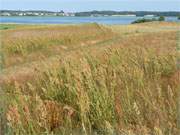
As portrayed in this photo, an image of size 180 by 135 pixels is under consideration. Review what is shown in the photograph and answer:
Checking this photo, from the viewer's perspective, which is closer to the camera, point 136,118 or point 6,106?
point 136,118

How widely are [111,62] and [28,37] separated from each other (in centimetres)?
1672

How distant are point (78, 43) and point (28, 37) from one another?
8.72ft

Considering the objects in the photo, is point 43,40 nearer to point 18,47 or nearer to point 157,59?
point 18,47

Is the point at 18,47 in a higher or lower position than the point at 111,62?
lower

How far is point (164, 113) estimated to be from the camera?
203 inches

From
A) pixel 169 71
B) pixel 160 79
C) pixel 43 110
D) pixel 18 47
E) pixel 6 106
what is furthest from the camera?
pixel 18 47

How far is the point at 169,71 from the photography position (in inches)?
315

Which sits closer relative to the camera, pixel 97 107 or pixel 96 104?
pixel 97 107

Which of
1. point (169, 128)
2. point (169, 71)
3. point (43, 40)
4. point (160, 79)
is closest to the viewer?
point (169, 128)

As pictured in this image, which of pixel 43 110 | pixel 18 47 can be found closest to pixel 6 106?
pixel 43 110

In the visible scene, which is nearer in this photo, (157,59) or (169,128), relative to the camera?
(169,128)

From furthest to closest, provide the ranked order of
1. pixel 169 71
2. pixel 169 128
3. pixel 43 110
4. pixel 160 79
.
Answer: pixel 169 71, pixel 160 79, pixel 43 110, pixel 169 128

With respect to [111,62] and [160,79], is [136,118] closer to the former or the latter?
[160,79]

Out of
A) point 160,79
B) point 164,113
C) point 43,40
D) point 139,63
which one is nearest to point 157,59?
point 139,63
